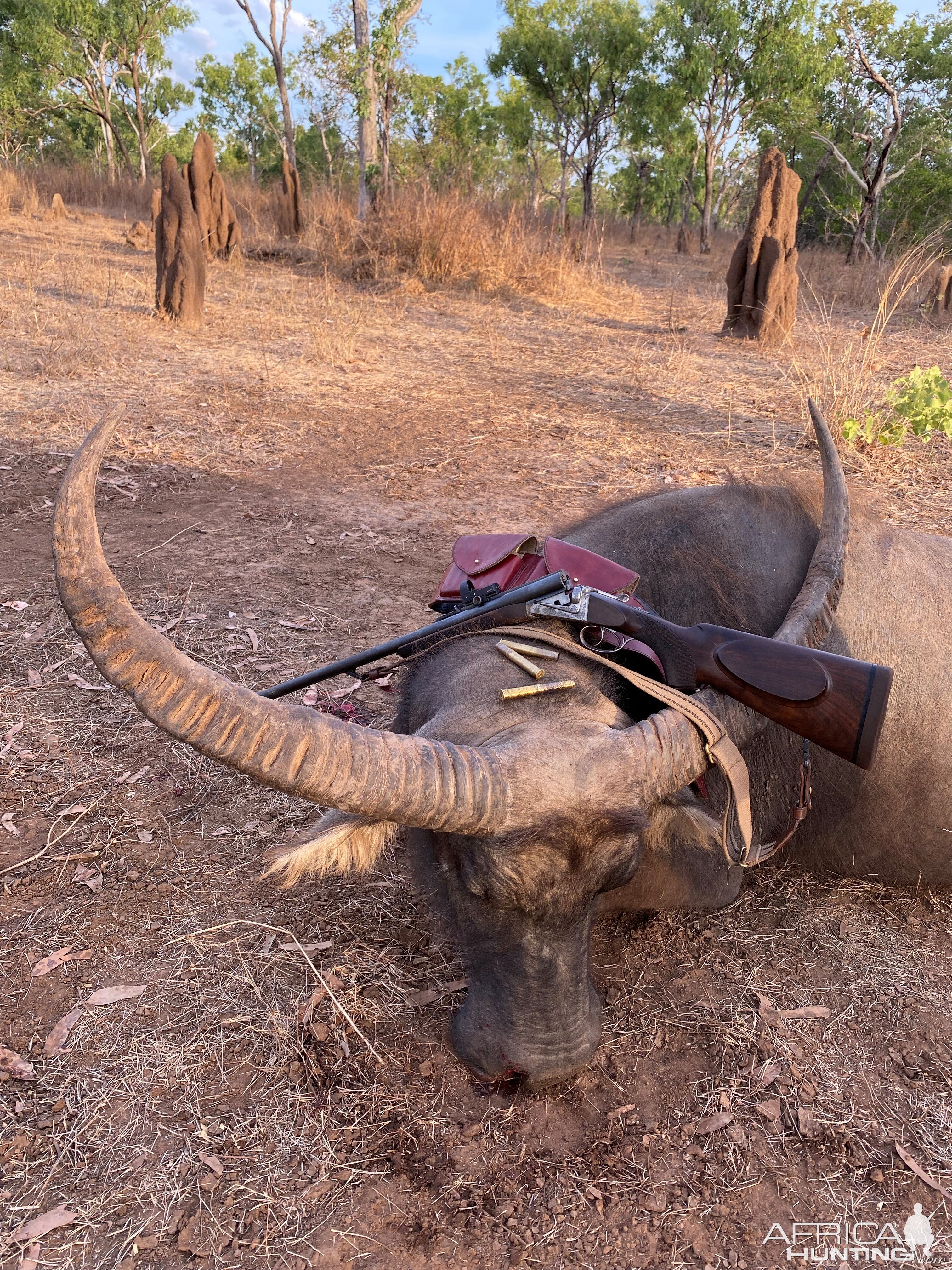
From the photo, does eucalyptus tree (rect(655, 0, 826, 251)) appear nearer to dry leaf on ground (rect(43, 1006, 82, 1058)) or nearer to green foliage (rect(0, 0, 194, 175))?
green foliage (rect(0, 0, 194, 175))

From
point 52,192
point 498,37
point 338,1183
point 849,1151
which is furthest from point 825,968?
point 498,37

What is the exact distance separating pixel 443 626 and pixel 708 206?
29871 mm

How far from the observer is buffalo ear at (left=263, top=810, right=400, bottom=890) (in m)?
2.30

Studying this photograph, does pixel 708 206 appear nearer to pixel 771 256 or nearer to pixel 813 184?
pixel 813 184

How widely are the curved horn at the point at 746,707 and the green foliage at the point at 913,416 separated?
17.2 feet


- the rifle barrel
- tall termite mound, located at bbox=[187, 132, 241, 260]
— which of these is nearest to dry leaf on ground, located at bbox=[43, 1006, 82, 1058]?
the rifle barrel

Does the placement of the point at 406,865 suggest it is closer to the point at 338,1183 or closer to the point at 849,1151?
the point at 338,1183

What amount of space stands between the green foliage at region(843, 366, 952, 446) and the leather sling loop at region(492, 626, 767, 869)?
6128 millimetres

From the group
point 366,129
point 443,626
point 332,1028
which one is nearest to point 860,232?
point 366,129

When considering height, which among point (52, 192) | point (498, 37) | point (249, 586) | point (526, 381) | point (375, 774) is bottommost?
point (249, 586)

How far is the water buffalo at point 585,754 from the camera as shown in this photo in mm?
1724

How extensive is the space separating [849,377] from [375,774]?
779 centimetres

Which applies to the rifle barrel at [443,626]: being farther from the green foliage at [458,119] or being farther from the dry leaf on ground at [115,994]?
the green foliage at [458,119]

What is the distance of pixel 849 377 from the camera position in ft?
26.1
